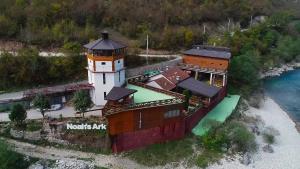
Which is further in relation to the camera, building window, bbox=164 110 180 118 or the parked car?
the parked car

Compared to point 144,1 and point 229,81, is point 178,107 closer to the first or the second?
point 229,81

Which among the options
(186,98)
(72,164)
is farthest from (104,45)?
(72,164)

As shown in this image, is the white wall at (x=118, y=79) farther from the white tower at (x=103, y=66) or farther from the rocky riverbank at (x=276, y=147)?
the rocky riverbank at (x=276, y=147)

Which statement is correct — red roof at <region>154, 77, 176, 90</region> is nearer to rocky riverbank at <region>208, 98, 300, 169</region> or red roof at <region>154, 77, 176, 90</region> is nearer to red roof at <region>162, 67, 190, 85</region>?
red roof at <region>162, 67, 190, 85</region>

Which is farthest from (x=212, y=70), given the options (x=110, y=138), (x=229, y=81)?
(x=110, y=138)

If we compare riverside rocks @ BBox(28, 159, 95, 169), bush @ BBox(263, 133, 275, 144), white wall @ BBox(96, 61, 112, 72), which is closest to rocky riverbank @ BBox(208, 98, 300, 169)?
bush @ BBox(263, 133, 275, 144)

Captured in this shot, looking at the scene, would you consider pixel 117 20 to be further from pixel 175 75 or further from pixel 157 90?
pixel 157 90

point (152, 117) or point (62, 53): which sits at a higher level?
point (62, 53)
